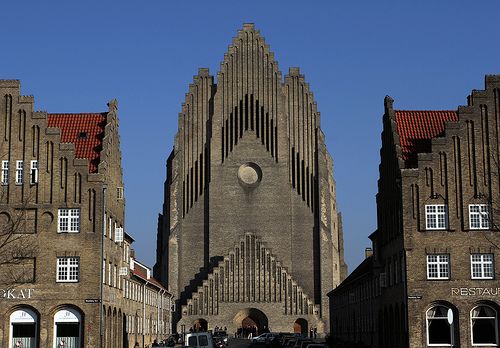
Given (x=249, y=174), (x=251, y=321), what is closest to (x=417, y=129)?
(x=251, y=321)

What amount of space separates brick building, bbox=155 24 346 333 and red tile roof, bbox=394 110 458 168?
2233 inches

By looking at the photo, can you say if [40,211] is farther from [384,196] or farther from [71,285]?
[384,196]

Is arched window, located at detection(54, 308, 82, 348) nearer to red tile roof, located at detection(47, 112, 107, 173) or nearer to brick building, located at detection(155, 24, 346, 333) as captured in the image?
red tile roof, located at detection(47, 112, 107, 173)

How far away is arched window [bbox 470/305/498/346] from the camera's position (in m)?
58.1

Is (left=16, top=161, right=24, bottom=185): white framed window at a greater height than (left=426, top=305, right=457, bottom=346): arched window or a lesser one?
greater

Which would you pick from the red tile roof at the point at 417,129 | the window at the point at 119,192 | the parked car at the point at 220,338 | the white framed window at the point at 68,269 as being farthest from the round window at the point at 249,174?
the white framed window at the point at 68,269

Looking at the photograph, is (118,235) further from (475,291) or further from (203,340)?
(475,291)

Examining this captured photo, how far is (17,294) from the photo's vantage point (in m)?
62.8

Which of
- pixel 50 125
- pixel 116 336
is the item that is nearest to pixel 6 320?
pixel 116 336

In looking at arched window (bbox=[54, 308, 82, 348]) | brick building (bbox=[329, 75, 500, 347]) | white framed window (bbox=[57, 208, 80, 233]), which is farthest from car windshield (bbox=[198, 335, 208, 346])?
white framed window (bbox=[57, 208, 80, 233])

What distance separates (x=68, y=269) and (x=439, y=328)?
24728 mm

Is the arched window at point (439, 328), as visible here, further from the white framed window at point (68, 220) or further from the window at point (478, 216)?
the white framed window at point (68, 220)

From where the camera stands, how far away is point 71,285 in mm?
63156

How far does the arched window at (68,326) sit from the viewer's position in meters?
62.8
